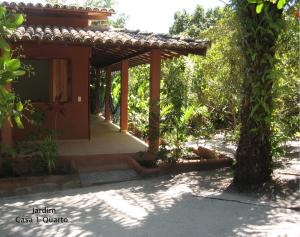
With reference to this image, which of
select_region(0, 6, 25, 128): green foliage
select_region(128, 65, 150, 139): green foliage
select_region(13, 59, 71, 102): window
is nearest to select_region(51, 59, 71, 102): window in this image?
select_region(13, 59, 71, 102): window

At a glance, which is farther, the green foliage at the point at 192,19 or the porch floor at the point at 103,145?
the green foliage at the point at 192,19

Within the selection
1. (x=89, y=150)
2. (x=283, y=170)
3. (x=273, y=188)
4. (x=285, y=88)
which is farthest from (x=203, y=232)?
(x=89, y=150)

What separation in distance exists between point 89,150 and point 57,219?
13.3 feet

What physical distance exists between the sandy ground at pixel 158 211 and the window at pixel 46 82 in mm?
4346

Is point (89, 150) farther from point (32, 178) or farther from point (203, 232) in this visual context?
point (203, 232)

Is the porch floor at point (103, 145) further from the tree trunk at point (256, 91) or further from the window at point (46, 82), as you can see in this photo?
the tree trunk at point (256, 91)

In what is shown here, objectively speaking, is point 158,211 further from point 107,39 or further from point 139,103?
point 139,103

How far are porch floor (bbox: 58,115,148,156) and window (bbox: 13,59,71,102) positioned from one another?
4.57 feet

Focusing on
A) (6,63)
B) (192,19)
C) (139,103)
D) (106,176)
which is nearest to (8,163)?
(106,176)

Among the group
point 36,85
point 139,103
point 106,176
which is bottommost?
point 106,176

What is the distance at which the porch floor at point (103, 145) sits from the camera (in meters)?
10.1

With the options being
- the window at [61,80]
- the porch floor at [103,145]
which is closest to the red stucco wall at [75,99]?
the window at [61,80]

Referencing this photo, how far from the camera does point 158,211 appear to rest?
664 centimetres

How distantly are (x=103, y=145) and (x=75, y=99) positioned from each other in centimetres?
169
